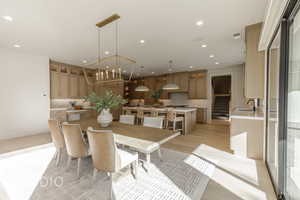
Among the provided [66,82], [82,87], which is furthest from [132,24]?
[82,87]

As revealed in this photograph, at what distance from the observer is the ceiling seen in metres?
2.05

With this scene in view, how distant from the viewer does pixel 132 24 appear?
260cm

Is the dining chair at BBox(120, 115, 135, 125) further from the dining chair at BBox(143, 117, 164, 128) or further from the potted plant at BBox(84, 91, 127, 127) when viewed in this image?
the potted plant at BBox(84, 91, 127, 127)

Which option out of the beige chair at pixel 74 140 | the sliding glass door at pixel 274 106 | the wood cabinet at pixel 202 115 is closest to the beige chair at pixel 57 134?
the beige chair at pixel 74 140

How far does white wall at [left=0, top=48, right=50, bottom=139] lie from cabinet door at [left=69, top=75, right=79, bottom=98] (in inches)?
39.4

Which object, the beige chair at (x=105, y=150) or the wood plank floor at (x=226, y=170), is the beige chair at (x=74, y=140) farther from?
the wood plank floor at (x=226, y=170)

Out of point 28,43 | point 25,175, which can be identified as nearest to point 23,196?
point 25,175

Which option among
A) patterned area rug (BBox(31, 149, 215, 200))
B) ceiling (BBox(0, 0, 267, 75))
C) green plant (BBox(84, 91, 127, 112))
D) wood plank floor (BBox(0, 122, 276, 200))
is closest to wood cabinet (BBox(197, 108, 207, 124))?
wood plank floor (BBox(0, 122, 276, 200))

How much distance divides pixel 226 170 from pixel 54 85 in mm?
6211

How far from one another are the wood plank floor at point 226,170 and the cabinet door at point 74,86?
252cm

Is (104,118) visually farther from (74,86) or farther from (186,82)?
(186,82)

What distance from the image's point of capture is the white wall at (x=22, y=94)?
401 cm

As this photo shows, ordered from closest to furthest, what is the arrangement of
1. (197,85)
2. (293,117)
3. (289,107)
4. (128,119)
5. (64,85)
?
(293,117)
(289,107)
(128,119)
(64,85)
(197,85)

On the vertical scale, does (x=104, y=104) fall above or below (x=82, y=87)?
below
